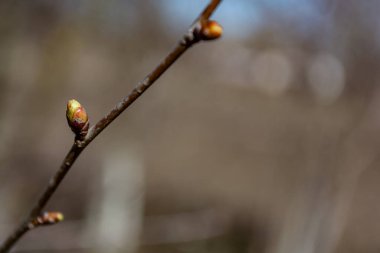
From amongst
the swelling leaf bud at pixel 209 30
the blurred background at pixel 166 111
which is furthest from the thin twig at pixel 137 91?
the blurred background at pixel 166 111

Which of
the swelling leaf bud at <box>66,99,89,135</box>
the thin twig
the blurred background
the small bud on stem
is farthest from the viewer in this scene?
the blurred background

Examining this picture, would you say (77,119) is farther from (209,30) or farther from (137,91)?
(209,30)

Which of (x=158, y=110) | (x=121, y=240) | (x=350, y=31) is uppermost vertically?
(x=350, y=31)

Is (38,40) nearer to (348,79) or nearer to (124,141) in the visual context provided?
(124,141)

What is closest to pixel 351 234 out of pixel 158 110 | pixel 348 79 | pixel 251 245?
pixel 251 245

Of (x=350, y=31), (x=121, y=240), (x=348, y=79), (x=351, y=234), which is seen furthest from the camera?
(x=351, y=234)

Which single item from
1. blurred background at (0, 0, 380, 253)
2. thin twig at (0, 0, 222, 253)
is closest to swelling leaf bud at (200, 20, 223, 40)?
thin twig at (0, 0, 222, 253)

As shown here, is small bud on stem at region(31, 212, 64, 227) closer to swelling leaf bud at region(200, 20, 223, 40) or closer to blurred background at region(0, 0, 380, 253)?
swelling leaf bud at region(200, 20, 223, 40)

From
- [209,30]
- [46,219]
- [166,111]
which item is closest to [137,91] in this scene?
[209,30]
